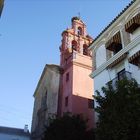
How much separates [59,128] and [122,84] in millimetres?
7614

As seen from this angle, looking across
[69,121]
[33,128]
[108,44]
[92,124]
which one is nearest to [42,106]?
[33,128]

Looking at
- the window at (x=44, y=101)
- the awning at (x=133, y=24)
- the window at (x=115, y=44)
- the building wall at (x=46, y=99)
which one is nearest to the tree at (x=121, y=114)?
the awning at (x=133, y=24)

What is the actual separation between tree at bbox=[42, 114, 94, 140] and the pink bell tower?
13.8 feet

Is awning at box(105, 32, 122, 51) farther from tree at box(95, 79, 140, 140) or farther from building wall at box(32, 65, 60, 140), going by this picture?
building wall at box(32, 65, 60, 140)

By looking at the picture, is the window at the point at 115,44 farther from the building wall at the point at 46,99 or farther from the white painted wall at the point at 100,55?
the building wall at the point at 46,99

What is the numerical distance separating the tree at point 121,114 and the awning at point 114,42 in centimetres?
588

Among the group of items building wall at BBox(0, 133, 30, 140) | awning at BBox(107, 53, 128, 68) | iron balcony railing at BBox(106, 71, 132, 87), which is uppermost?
awning at BBox(107, 53, 128, 68)

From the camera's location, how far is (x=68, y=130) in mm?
17656

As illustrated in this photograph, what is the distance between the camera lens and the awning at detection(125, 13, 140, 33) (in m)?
16.0

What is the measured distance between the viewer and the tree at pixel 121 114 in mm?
10914

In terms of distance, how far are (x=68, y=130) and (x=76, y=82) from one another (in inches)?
318

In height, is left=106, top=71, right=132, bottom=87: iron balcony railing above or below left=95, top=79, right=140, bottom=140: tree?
above

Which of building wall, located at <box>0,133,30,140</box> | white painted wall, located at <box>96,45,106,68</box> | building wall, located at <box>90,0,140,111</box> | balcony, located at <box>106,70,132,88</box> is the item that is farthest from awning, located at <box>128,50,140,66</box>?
building wall, located at <box>0,133,30,140</box>

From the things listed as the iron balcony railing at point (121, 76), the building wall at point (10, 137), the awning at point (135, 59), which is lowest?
the building wall at point (10, 137)
